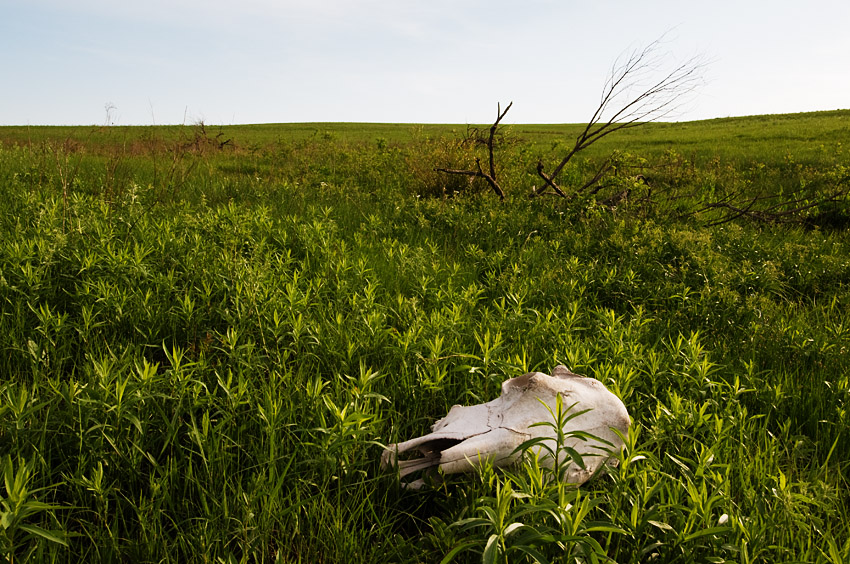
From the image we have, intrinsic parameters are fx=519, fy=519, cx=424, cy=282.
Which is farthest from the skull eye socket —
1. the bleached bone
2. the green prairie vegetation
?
the green prairie vegetation

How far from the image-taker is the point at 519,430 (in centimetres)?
204

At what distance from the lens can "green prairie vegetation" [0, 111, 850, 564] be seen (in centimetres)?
174

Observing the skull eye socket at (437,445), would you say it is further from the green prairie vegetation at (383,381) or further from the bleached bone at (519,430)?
the green prairie vegetation at (383,381)

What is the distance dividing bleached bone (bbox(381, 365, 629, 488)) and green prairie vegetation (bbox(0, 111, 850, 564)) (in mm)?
81

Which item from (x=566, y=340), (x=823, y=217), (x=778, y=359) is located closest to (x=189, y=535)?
(x=566, y=340)

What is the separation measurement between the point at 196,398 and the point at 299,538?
84cm

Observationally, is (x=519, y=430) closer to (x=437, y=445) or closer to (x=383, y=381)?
(x=437, y=445)

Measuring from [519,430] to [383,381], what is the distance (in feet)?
2.97

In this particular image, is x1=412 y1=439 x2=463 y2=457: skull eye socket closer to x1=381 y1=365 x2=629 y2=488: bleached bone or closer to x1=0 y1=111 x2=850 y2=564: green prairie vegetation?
x1=381 y1=365 x2=629 y2=488: bleached bone

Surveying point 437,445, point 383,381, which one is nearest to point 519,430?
point 437,445

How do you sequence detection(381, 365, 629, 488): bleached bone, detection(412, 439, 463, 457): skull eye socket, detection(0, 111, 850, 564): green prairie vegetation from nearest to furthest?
detection(0, 111, 850, 564): green prairie vegetation
detection(381, 365, 629, 488): bleached bone
detection(412, 439, 463, 457): skull eye socket

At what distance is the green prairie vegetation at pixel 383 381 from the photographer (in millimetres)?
1743

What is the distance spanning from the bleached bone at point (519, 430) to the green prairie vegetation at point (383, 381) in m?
0.08

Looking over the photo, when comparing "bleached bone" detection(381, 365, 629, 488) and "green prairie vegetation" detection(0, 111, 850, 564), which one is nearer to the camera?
"green prairie vegetation" detection(0, 111, 850, 564)
